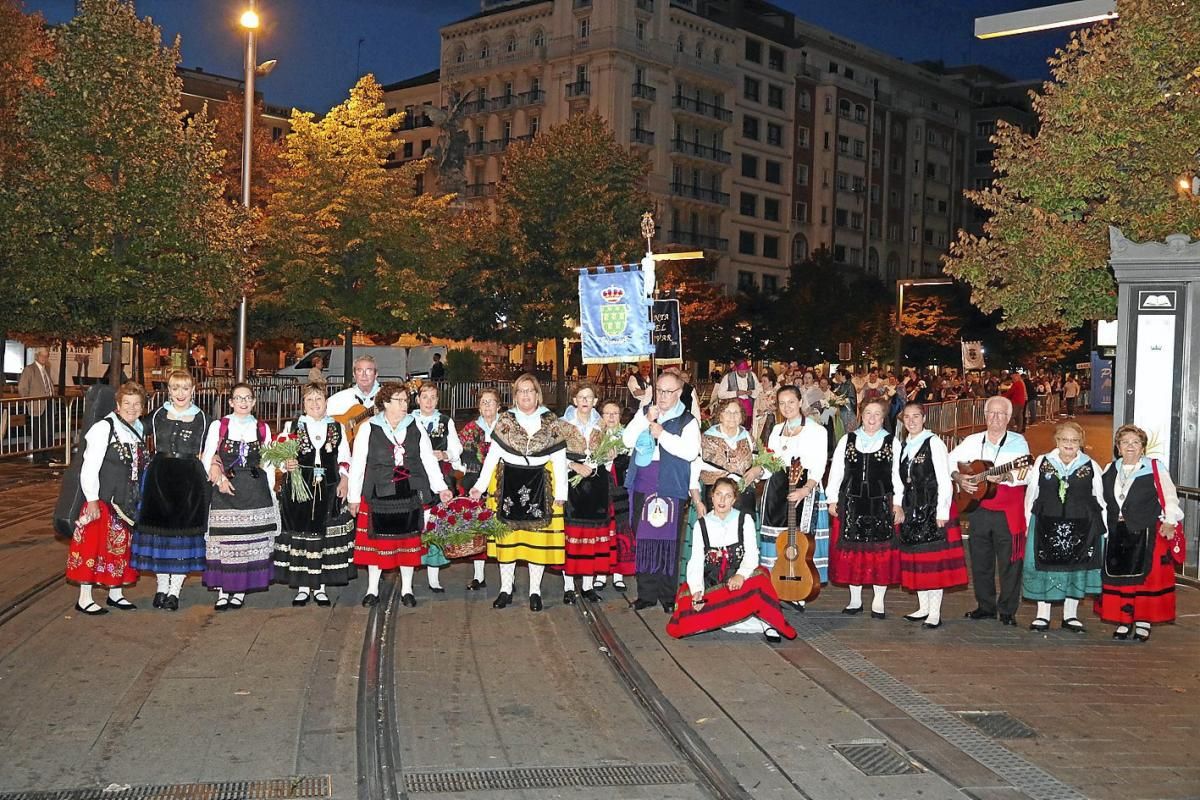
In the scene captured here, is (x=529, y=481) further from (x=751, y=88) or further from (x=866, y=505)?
(x=751, y=88)

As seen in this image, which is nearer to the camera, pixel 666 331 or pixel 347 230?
pixel 666 331

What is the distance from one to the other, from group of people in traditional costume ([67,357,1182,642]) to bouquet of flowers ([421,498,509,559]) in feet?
0.32

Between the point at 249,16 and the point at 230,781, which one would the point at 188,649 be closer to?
the point at 230,781

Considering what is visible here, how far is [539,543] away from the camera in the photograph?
10.3 meters

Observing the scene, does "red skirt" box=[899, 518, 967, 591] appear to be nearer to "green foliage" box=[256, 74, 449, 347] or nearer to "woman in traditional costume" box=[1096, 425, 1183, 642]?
"woman in traditional costume" box=[1096, 425, 1183, 642]

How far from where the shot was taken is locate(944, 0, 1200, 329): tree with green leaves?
1427 centimetres

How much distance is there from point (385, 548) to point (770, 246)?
66306mm

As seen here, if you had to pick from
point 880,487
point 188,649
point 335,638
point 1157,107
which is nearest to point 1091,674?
point 880,487

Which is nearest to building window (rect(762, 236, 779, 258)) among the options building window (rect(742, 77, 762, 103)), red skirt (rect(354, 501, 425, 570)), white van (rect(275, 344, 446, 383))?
building window (rect(742, 77, 762, 103))

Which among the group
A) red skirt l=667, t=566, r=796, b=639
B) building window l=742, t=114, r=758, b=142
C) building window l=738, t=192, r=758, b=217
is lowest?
red skirt l=667, t=566, r=796, b=639

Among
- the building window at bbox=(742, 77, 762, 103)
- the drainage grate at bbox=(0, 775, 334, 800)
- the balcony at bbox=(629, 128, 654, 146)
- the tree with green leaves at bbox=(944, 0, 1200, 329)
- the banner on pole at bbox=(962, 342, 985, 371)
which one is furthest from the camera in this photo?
the building window at bbox=(742, 77, 762, 103)

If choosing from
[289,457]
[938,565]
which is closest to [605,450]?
[289,457]

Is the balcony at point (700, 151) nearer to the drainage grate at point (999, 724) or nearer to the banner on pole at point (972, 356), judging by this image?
the banner on pole at point (972, 356)

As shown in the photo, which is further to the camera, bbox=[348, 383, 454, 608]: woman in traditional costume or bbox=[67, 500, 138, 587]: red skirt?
bbox=[348, 383, 454, 608]: woman in traditional costume
